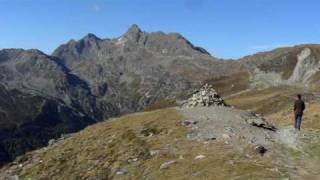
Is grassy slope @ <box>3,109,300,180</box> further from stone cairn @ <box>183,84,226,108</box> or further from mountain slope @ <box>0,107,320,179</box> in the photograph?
stone cairn @ <box>183,84,226,108</box>

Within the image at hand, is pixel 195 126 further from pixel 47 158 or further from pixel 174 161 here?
pixel 47 158

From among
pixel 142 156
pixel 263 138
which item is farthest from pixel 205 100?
pixel 142 156

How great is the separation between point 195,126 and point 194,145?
491 cm

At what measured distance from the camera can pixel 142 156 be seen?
127 ft

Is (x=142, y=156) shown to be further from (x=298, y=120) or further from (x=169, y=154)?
(x=298, y=120)

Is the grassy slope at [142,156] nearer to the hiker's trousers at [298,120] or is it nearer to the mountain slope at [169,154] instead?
the mountain slope at [169,154]

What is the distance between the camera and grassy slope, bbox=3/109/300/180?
33.1m

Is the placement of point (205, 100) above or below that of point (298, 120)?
above

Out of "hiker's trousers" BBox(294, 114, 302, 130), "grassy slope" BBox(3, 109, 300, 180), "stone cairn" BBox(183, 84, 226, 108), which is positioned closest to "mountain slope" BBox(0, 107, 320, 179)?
"grassy slope" BBox(3, 109, 300, 180)

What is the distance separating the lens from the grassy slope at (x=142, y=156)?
33094 mm

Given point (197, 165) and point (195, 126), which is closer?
point (197, 165)

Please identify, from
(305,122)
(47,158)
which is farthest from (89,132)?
(305,122)

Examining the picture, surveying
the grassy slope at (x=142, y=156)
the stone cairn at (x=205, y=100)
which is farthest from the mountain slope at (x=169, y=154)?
the stone cairn at (x=205, y=100)

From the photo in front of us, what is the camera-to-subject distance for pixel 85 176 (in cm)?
3769
